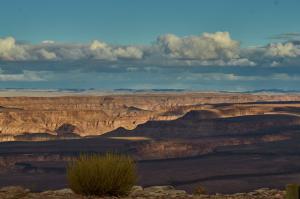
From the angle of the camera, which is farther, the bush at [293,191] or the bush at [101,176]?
the bush at [101,176]

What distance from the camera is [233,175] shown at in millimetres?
110438

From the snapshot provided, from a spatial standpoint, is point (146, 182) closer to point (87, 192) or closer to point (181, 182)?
point (181, 182)

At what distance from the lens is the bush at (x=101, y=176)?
677 inches

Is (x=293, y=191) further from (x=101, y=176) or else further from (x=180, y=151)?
(x=180, y=151)

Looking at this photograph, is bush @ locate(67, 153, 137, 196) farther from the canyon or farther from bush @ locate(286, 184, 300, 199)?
the canyon

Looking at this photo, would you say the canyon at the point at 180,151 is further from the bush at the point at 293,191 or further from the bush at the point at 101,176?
the bush at the point at 293,191

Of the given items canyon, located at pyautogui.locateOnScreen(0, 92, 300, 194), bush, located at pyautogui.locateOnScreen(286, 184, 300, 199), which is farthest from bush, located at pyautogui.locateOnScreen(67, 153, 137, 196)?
canyon, located at pyautogui.locateOnScreen(0, 92, 300, 194)

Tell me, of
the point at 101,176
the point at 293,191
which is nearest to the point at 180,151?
the point at 101,176

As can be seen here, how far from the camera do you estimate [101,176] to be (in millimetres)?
17141

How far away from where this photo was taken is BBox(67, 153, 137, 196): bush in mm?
17188

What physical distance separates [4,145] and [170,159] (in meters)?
39.9

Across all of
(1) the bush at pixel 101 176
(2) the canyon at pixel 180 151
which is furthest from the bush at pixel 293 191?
(2) the canyon at pixel 180 151

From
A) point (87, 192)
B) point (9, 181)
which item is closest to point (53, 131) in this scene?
point (9, 181)

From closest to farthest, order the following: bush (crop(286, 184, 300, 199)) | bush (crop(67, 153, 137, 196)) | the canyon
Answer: bush (crop(286, 184, 300, 199)) → bush (crop(67, 153, 137, 196)) → the canyon
